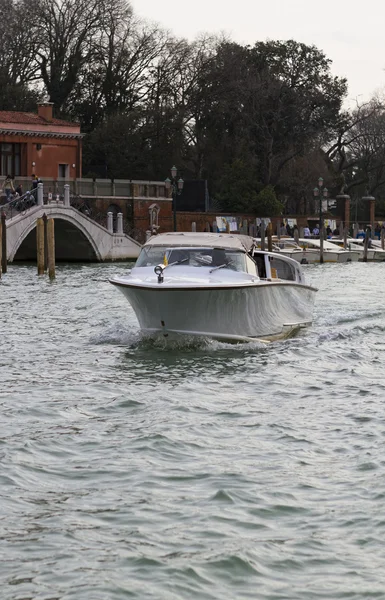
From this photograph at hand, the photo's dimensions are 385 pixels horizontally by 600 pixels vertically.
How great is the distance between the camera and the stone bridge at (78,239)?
147ft

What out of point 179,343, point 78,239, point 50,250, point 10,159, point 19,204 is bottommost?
point 179,343

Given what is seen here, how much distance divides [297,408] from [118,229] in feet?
118

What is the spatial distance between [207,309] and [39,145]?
132 feet

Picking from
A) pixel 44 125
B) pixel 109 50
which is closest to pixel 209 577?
pixel 44 125

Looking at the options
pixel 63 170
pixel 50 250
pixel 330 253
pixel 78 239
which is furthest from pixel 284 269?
pixel 63 170

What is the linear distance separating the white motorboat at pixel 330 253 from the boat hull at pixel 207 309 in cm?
3182

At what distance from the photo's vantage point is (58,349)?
17250 millimetres

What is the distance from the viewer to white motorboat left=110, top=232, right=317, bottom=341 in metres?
15.9

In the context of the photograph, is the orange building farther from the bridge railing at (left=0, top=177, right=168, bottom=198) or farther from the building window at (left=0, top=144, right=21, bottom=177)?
the bridge railing at (left=0, top=177, right=168, bottom=198)

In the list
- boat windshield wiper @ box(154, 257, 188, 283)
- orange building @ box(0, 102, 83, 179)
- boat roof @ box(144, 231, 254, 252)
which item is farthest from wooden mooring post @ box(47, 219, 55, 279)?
orange building @ box(0, 102, 83, 179)

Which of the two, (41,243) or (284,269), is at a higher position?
(284,269)

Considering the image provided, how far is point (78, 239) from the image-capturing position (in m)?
47.0

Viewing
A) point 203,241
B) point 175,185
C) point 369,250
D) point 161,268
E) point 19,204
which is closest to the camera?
point 161,268

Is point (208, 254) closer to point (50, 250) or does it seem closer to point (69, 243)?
point (50, 250)
